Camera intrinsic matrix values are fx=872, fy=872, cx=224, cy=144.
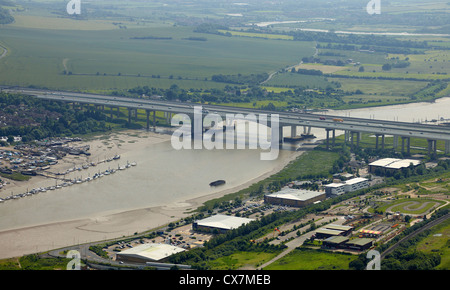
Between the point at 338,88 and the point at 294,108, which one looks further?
the point at 338,88

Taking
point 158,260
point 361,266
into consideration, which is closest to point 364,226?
point 361,266

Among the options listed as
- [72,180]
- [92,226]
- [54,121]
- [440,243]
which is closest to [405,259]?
[440,243]

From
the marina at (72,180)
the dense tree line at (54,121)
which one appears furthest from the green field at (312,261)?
the dense tree line at (54,121)

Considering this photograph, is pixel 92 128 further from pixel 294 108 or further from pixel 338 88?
pixel 338 88

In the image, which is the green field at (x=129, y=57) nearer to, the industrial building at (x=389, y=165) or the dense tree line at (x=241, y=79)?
the dense tree line at (x=241, y=79)

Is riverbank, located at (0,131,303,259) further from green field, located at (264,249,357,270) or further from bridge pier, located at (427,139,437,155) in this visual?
bridge pier, located at (427,139,437,155)

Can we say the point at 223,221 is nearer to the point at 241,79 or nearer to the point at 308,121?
the point at 308,121
